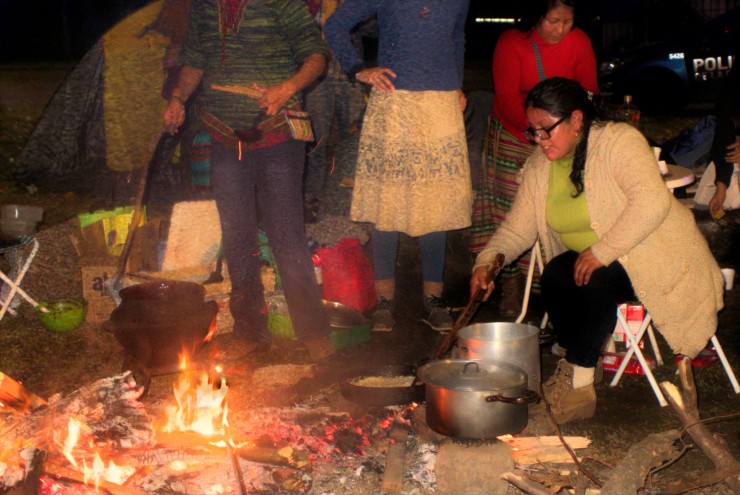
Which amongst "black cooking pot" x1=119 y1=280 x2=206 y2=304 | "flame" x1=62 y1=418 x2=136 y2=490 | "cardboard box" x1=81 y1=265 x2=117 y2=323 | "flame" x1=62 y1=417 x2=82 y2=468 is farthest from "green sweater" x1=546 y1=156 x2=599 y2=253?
"cardboard box" x1=81 y1=265 x2=117 y2=323

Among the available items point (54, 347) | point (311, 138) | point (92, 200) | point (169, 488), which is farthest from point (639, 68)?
point (169, 488)

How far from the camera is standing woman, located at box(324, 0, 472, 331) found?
5.29 m

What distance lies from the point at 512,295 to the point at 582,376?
1713mm

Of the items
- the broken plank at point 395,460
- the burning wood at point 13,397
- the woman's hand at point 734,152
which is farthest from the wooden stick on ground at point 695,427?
the burning wood at point 13,397

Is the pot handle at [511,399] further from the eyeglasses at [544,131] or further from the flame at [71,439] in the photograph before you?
the flame at [71,439]

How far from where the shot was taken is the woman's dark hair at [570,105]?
158 inches

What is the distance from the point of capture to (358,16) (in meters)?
5.34

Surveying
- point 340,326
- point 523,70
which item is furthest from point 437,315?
point 523,70

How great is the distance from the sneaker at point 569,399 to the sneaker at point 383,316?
164 cm

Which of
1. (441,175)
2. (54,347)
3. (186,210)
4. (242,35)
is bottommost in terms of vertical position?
(54,347)

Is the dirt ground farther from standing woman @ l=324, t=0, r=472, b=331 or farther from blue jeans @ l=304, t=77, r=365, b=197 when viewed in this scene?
blue jeans @ l=304, t=77, r=365, b=197

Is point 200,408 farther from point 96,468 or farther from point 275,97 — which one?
point 275,97

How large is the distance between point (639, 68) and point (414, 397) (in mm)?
10877

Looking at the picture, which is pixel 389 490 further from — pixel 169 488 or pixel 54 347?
pixel 54 347
